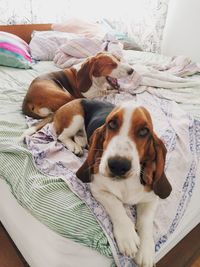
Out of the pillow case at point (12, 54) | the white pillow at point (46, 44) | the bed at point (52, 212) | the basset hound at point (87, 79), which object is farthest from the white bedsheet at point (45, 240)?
the white pillow at point (46, 44)

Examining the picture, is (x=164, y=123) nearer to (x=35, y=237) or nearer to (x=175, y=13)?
(x=35, y=237)

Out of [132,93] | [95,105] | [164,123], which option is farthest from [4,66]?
[164,123]

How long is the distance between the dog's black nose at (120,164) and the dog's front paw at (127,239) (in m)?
0.18

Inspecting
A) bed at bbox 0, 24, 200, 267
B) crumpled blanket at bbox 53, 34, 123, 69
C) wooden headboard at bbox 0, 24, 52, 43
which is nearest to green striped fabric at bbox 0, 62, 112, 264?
bed at bbox 0, 24, 200, 267

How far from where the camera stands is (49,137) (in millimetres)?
1350

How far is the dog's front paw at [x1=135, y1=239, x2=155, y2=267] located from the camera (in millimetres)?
857

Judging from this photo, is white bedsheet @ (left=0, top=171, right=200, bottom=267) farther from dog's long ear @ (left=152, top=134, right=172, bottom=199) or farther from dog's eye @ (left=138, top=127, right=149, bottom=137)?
dog's eye @ (left=138, top=127, right=149, bottom=137)

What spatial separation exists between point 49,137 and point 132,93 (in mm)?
767

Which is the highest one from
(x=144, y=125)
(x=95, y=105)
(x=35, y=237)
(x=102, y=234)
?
(x=144, y=125)

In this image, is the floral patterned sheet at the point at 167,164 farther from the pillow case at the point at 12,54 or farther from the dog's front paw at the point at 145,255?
the pillow case at the point at 12,54

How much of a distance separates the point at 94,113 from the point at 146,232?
621mm

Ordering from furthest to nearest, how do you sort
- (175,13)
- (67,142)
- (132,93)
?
(175,13)
(132,93)
(67,142)

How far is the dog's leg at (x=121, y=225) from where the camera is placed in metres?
0.84

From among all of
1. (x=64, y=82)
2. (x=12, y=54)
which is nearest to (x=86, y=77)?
(x=64, y=82)
